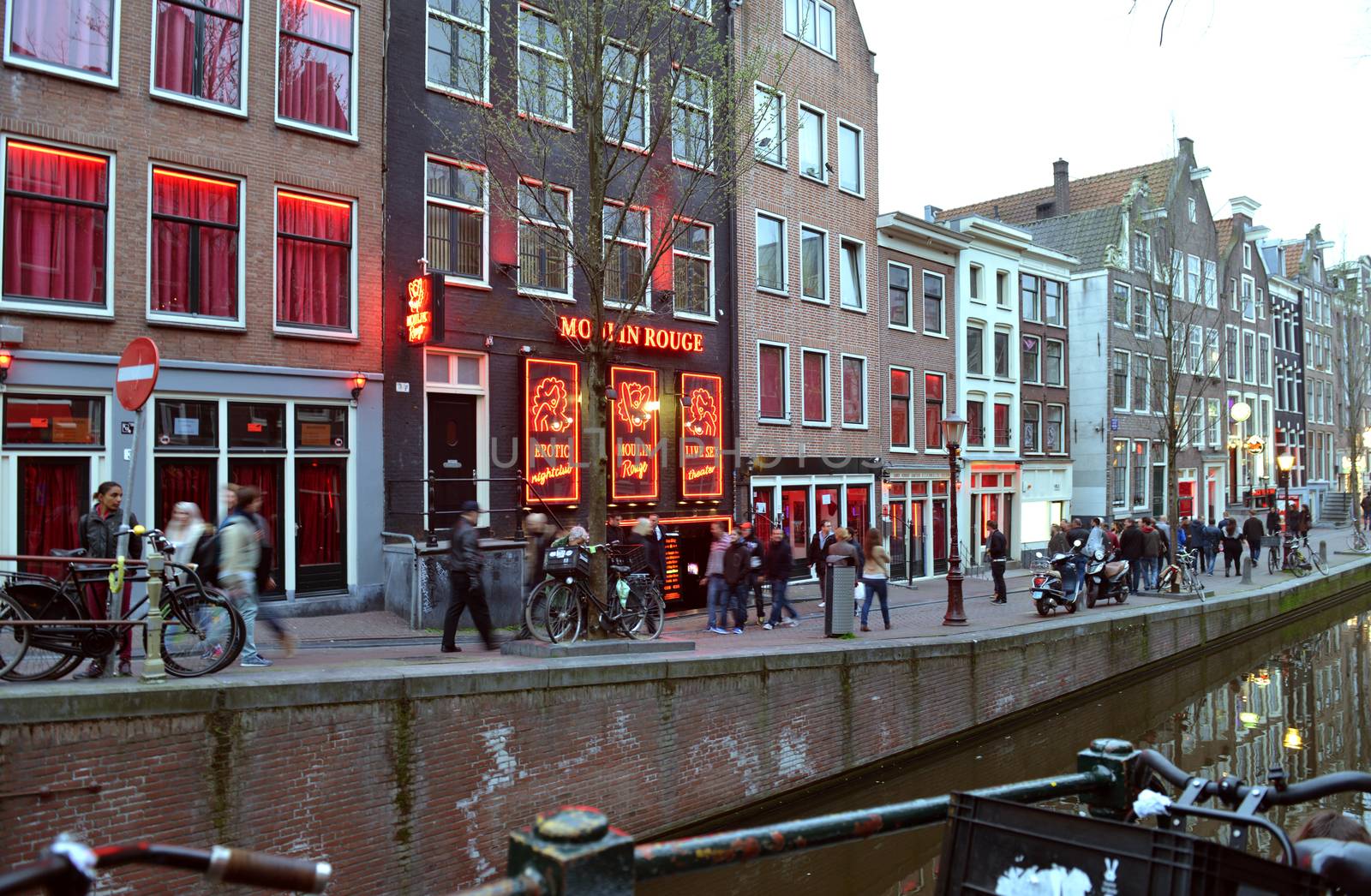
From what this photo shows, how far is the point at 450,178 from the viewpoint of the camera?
56.5 ft

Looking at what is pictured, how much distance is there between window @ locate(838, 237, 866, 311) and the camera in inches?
1036

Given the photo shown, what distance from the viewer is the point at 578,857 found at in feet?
6.75

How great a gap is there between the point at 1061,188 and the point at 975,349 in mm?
13837

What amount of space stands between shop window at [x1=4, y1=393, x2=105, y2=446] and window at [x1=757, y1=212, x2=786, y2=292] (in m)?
14.1

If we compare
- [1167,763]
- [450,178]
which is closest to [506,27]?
[450,178]

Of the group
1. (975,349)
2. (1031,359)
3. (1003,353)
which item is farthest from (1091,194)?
(975,349)

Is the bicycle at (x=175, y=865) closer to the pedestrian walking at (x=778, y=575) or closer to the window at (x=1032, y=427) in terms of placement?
the pedestrian walking at (x=778, y=575)

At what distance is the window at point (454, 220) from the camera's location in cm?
1692

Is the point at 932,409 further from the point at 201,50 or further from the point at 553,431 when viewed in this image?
the point at 201,50

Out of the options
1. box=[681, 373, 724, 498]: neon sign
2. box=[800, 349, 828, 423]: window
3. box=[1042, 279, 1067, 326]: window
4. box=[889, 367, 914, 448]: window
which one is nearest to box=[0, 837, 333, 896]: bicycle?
box=[681, 373, 724, 498]: neon sign

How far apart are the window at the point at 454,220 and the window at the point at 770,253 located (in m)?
7.84

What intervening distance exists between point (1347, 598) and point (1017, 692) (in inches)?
783

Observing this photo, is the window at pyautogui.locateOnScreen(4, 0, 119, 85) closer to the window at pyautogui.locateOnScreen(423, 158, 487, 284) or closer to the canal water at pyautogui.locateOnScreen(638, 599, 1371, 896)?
the window at pyautogui.locateOnScreen(423, 158, 487, 284)

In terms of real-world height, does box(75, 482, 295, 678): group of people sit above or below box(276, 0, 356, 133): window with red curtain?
below
